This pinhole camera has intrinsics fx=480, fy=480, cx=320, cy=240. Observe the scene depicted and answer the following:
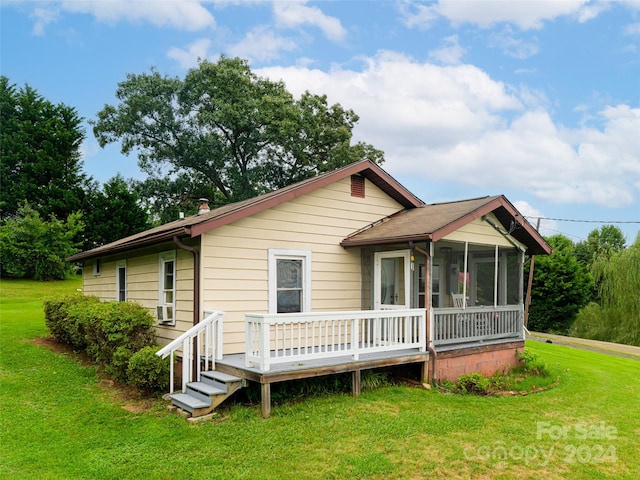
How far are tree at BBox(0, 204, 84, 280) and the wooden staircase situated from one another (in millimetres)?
22806

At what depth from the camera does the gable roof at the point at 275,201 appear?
8.22 meters

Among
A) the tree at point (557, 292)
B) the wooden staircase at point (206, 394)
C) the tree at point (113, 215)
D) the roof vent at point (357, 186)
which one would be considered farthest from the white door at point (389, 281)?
the tree at point (113, 215)

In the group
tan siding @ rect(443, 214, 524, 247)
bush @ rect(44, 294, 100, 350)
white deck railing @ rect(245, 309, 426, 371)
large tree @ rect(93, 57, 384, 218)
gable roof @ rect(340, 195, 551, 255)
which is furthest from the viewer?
large tree @ rect(93, 57, 384, 218)

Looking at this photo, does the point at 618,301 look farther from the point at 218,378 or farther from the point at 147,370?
the point at 147,370

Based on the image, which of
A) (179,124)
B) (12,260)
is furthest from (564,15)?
(12,260)

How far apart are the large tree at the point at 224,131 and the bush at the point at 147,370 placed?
20186 mm

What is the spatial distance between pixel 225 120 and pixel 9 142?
15.9 meters

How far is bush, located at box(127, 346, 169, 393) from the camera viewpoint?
7.58 m

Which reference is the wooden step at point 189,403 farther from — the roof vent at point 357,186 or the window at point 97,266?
the window at point 97,266

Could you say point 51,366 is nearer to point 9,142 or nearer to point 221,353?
point 221,353

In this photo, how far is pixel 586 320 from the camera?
85.1 feet

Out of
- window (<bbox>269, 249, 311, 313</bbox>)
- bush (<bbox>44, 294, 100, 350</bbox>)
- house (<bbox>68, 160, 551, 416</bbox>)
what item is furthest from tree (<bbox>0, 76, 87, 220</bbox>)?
window (<bbox>269, 249, 311, 313</bbox>)

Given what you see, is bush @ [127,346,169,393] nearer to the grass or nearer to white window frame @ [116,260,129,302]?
the grass

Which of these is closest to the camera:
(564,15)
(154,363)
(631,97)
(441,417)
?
(441,417)
